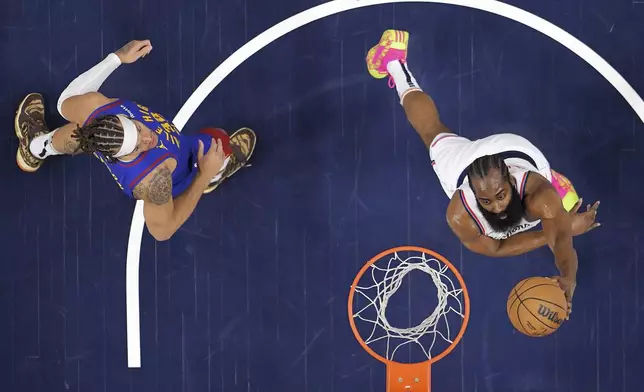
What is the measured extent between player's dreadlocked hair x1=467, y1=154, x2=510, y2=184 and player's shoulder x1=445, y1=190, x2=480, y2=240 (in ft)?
1.25

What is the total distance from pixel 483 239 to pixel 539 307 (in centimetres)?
60

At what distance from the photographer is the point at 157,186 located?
4.05 meters

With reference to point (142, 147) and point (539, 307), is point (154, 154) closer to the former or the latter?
point (142, 147)

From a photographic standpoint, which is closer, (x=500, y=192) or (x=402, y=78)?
(x=500, y=192)

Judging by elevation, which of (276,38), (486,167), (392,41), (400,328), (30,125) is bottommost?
(400,328)

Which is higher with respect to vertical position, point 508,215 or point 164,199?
point 164,199

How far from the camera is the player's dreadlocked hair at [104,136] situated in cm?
377

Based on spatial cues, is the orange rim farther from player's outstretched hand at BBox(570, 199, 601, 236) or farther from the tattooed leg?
the tattooed leg

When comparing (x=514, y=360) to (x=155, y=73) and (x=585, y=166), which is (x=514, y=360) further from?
(x=155, y=73)

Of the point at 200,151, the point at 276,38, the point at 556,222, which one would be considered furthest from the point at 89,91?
the point at 556,222

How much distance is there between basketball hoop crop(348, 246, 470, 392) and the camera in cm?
517

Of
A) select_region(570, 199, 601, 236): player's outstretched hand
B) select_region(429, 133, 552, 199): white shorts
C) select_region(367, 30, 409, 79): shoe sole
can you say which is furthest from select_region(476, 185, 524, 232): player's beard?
select_region(367, 30, 409, 79): shoe sole

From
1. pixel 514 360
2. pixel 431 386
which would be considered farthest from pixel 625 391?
pixel 431 386

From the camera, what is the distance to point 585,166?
5.17m
